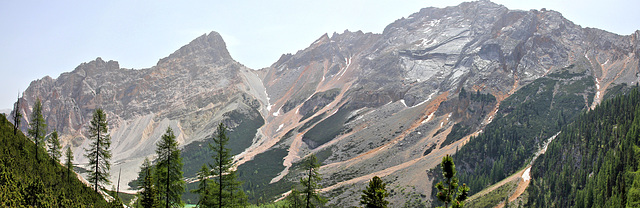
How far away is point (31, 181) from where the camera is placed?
4425cm

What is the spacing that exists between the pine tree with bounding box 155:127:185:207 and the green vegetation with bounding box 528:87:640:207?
266 feet

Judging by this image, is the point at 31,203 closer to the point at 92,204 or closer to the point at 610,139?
the point at 92,204

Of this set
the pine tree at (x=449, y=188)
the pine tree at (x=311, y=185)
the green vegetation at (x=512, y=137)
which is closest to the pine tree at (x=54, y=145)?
the pine tree at (x=311, y=185)

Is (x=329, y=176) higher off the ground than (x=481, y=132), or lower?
lower

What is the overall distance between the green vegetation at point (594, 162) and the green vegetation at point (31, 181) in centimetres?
9038

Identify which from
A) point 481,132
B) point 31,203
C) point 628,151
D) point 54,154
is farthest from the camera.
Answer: point 481,132

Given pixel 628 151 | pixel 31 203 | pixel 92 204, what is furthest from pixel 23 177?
pixel 628 151

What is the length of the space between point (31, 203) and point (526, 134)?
6733 inches

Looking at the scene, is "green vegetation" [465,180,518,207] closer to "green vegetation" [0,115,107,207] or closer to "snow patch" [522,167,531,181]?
"snow patch" [522,167,531,181]

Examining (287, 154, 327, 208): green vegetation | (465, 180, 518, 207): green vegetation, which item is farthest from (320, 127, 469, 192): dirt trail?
(287, 154, 327, 208): green vegetation

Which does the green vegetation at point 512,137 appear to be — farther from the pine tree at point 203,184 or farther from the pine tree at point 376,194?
the pine tree at point 203,184

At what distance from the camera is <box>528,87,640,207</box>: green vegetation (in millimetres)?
100312

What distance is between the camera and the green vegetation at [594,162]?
329 feet

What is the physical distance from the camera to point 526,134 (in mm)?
171500
